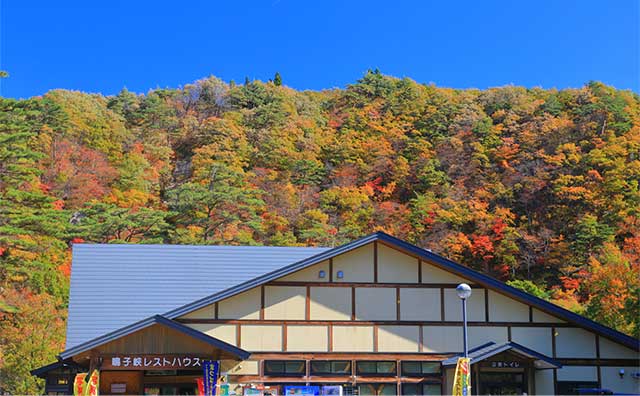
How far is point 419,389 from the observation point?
586 inches

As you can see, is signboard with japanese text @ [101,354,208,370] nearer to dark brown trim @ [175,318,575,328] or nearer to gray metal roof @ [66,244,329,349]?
dark brown trim @ [175,318,575,328]

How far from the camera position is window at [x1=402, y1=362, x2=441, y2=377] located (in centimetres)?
1492

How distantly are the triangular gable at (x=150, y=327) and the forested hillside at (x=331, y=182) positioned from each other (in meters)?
7.98

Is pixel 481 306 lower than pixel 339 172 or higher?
lower

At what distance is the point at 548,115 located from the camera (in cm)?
4356

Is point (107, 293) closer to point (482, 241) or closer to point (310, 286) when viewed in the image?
point (310, 286)

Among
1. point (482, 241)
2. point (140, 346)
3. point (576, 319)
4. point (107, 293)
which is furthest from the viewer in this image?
point (482, 241)

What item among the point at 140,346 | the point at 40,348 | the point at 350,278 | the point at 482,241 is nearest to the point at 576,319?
the point at 350,278

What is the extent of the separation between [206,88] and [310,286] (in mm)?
42632

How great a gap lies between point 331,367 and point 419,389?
75.7 inches

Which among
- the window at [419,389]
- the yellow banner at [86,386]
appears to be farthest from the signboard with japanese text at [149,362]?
the window at [419,389]

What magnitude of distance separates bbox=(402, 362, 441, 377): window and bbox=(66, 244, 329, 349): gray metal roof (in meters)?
3.91

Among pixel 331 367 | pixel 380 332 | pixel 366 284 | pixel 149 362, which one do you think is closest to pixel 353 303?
pixel 366 284

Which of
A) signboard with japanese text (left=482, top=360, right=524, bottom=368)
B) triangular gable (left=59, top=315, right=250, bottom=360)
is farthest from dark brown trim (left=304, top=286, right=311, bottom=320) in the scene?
signboard with japanese text (left=482, top=360, right=524, bottom=368)
